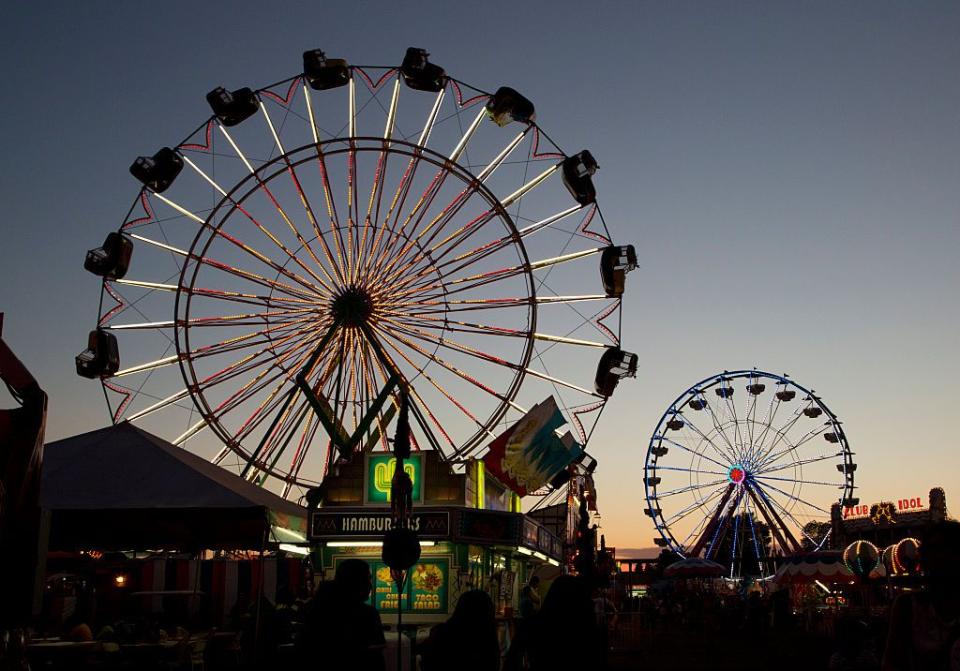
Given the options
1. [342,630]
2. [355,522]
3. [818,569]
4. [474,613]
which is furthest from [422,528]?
[818,569]

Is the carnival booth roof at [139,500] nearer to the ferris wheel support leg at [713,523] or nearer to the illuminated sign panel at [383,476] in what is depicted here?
the illuminated sign panel at [383,476]

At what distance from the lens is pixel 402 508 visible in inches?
421

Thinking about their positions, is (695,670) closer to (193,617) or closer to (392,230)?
(193,617)

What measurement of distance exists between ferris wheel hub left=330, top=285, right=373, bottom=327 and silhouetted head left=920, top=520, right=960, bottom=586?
1740 centimetres

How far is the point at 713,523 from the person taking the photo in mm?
48188

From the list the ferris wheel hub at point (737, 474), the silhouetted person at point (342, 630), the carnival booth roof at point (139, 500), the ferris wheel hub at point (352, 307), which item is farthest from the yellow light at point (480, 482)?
the ferris wheel hub at point (737, 474)

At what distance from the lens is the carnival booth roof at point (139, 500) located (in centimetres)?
1066

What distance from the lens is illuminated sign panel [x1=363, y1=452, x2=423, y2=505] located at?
17.7m

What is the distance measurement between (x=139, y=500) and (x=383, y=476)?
24.4 feet

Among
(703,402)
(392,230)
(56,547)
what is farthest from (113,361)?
(703,402)

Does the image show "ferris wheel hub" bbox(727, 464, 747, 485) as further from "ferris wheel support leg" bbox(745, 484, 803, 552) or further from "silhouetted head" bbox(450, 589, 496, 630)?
"silhouetted head" bbox(450, 589, 496, 630)

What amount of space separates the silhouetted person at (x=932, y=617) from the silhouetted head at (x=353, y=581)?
2.68 metres

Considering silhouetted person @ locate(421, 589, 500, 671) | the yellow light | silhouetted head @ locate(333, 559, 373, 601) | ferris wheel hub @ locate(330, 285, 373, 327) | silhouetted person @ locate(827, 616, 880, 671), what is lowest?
silhouetted person @ locate(827, 616, 880, 671)

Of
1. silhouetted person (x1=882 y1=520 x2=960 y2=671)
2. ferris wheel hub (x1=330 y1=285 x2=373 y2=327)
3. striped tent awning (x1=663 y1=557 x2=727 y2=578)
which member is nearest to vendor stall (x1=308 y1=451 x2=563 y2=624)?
ferris wheel hub (x1=330 y1=285 x2=373 y2=327)
